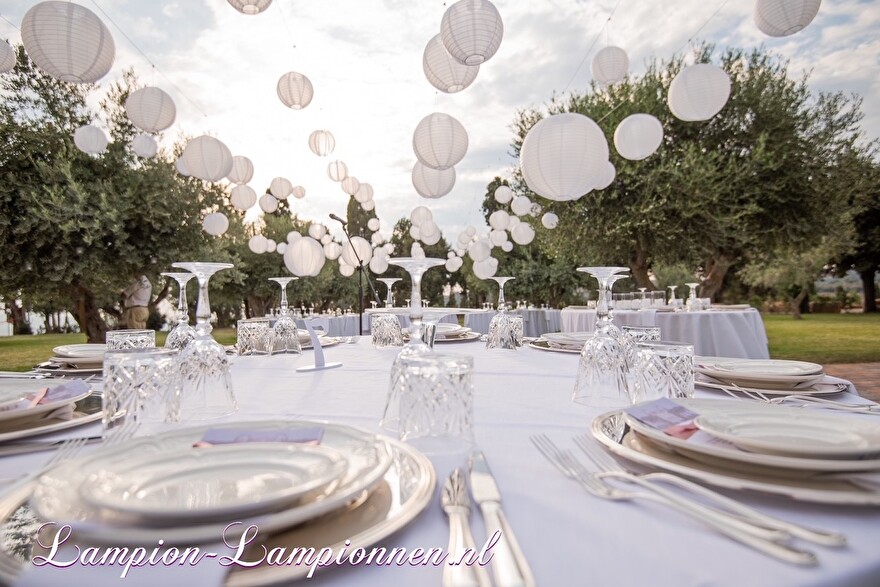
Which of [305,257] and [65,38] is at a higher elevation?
[65,38]

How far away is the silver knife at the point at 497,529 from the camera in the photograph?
37 cm

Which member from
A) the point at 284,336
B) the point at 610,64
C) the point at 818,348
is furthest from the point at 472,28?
the point at 818,348

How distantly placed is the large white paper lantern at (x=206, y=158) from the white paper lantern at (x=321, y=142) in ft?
8.03

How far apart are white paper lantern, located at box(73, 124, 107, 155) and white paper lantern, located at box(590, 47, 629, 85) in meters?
5.87

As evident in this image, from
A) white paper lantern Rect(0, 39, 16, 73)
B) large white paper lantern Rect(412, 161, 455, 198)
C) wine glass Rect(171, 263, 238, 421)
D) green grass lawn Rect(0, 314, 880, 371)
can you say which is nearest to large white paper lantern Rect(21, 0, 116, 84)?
white paper lantern Rect(0, 39, 16, 73)

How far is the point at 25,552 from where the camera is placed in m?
0.42

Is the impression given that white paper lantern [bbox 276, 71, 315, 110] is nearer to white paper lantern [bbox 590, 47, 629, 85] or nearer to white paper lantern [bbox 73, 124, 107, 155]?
white paper lantern [bbox 73, 124, 107, 155]

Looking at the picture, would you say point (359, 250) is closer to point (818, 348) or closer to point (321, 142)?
point (321, 142)

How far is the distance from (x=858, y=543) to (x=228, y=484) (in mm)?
654

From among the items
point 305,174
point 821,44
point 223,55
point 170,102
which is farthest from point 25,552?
point 821,44

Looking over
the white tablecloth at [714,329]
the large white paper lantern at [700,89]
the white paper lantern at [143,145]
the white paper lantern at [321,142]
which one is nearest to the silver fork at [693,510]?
the white tablecloth at [714,329]

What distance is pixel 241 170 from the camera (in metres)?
6.08

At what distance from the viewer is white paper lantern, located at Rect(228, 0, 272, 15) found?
2.71 m

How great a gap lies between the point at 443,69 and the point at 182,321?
10.3 feet
